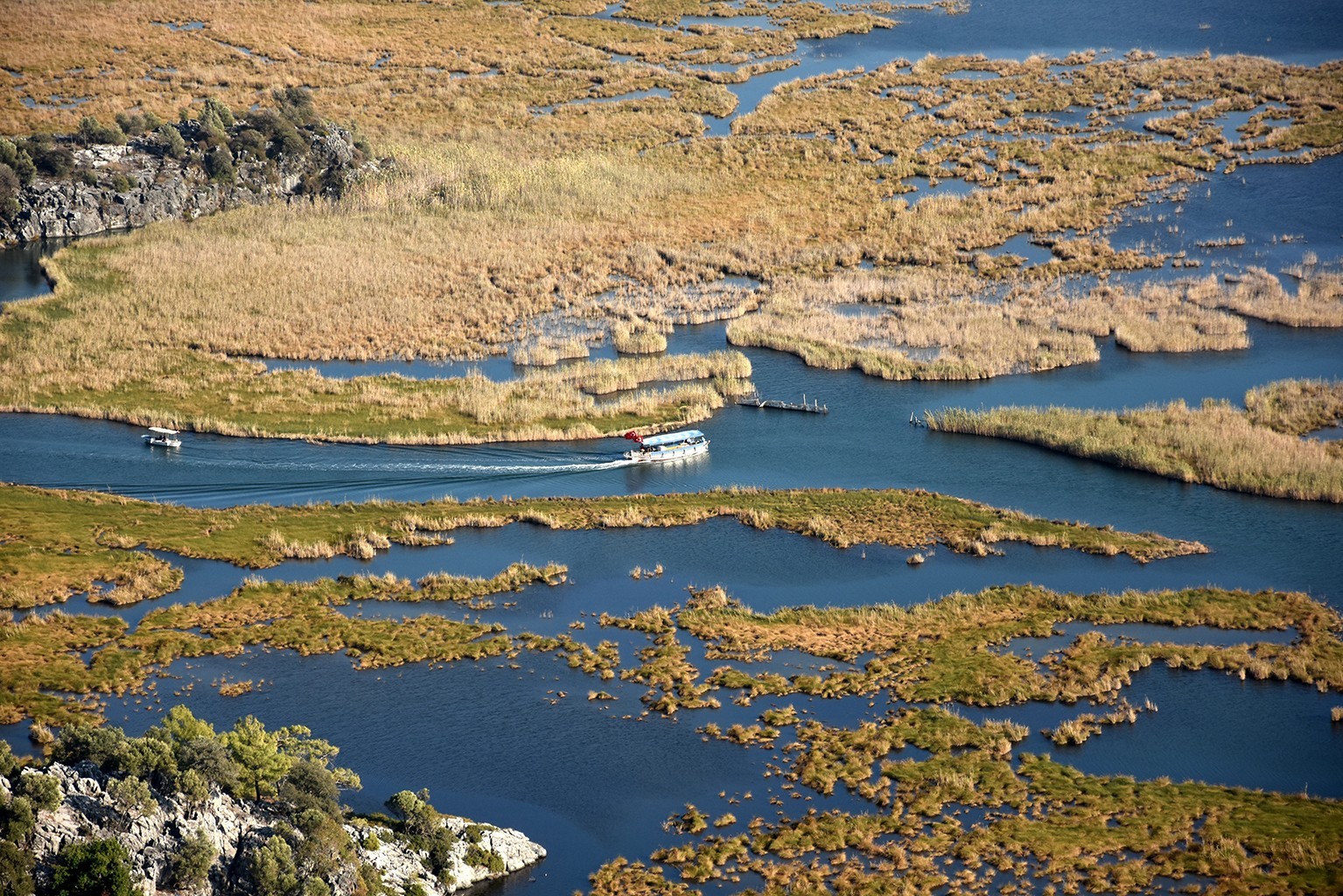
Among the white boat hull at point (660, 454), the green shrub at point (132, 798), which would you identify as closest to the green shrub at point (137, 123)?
the white boat hull at point (660, 454)

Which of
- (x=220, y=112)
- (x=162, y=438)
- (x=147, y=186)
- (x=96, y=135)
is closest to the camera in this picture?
(x=162, y=438)

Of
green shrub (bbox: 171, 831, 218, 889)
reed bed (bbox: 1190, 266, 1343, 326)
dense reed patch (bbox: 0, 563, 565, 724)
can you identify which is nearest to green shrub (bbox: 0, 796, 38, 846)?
green shrub (bbox: 171, 831, 218, 889)

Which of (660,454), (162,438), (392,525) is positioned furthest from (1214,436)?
(162,438)

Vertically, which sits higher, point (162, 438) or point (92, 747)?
point (92, 747)

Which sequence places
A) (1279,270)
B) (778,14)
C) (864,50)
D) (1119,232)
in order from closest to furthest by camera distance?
(1279,270)
(1119,232)
(864,50)
(778,14)

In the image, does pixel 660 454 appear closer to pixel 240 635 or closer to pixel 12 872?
pixel 240 635

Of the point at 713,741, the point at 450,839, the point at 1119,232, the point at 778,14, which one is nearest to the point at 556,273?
the point at 1119,232

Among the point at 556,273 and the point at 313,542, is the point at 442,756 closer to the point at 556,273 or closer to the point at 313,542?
the point at 313,542
